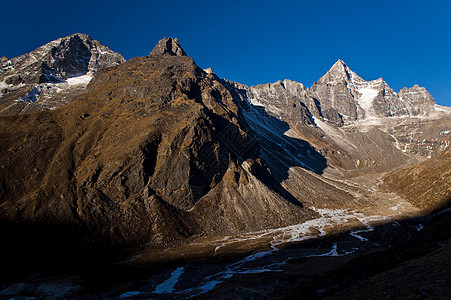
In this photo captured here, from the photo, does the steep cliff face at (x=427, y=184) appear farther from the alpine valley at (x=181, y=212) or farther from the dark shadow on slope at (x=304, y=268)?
the dark shadow on slope at (x=304, y=268)

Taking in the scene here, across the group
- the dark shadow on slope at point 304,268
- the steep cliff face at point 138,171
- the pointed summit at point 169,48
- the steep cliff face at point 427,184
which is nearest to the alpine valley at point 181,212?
the dark shadow on slope at point 304,268

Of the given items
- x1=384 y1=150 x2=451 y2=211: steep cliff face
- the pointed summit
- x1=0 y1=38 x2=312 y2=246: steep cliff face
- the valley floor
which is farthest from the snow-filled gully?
the pointed summit

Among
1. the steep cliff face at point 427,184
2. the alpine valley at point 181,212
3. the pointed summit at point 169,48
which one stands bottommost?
the steep cliff face at point 427,184

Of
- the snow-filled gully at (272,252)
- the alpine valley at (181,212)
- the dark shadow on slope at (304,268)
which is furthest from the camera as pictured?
the snow-filled gully at (272,252)

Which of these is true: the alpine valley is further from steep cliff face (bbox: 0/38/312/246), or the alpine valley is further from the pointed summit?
the pointed summit

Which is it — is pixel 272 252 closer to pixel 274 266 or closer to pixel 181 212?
pixel 274 266
